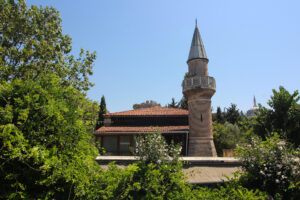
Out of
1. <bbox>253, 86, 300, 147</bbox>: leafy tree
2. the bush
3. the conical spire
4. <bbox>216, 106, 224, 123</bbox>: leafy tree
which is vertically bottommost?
the bush

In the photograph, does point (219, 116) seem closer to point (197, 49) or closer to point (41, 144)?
point (197, 49)

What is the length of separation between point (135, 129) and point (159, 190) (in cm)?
1597

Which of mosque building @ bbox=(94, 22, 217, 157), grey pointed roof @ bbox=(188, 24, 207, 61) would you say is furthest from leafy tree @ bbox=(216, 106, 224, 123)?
grey pointed roof @ bbox=(188, 24, 207, 61)

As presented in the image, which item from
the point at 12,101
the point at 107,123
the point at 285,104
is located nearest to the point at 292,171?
the point at 12,101

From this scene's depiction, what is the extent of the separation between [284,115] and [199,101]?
7.67 metres

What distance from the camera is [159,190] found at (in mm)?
4004

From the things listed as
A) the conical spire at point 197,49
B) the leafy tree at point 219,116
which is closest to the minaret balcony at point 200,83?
the conical spire at point 197,49

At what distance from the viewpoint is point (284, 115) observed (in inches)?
406

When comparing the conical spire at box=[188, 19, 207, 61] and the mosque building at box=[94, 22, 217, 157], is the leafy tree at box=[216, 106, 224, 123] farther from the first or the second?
the conical spire at box=[188, 19, 207, 61]

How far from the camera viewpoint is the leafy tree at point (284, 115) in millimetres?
10148

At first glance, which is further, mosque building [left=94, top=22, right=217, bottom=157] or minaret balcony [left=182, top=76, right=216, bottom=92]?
minaret balcony [left=182, top=76, right=216, bottom=92]

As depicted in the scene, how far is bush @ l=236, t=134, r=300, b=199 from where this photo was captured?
4418 mm

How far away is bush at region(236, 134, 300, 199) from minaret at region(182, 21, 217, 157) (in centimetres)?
1147

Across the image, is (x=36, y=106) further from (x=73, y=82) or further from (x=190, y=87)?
(x=190, y=87)
